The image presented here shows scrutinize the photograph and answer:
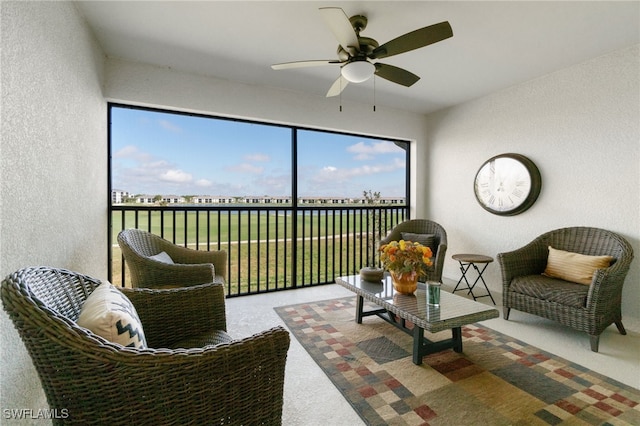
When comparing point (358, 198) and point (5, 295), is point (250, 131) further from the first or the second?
point (5, 295)

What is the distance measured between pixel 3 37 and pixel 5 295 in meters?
→ 1.21

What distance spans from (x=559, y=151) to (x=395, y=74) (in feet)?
7.14

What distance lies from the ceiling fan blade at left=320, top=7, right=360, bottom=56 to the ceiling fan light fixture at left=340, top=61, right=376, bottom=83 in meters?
0.09

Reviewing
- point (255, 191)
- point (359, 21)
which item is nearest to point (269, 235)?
point (255, 191)

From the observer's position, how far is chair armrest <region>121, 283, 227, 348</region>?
1.43 meters

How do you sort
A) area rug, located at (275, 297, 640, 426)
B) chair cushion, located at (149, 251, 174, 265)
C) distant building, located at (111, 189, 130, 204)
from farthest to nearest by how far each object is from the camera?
1. distant building, located at (111, 189, 130, 204)
2. chair cushion, located at (149, 251, 174, 265)
3. area rug, located at (275, 297, 640, 426)

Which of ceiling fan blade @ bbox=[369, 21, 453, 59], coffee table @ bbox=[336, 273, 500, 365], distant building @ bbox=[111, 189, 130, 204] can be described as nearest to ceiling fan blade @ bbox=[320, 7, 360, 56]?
ceiling fan blade @ bbox=[369, 21, 453, 59]

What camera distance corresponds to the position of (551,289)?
2.53 meters

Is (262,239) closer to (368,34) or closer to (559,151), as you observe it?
(368,34)

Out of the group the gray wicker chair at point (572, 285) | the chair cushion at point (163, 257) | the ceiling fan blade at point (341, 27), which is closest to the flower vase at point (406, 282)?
the gray wicker chair at point (572, 285)

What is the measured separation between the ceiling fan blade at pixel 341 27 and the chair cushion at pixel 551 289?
98.8 inches

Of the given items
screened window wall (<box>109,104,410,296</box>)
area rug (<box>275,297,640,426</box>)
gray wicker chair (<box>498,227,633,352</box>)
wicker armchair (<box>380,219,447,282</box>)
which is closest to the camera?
area rug (<box>275,297,640,426</box>)

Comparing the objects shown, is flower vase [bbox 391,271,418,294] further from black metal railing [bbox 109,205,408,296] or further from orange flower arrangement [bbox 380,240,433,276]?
black metal railing [bbox 109,205,408,296]

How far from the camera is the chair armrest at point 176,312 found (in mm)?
1427
